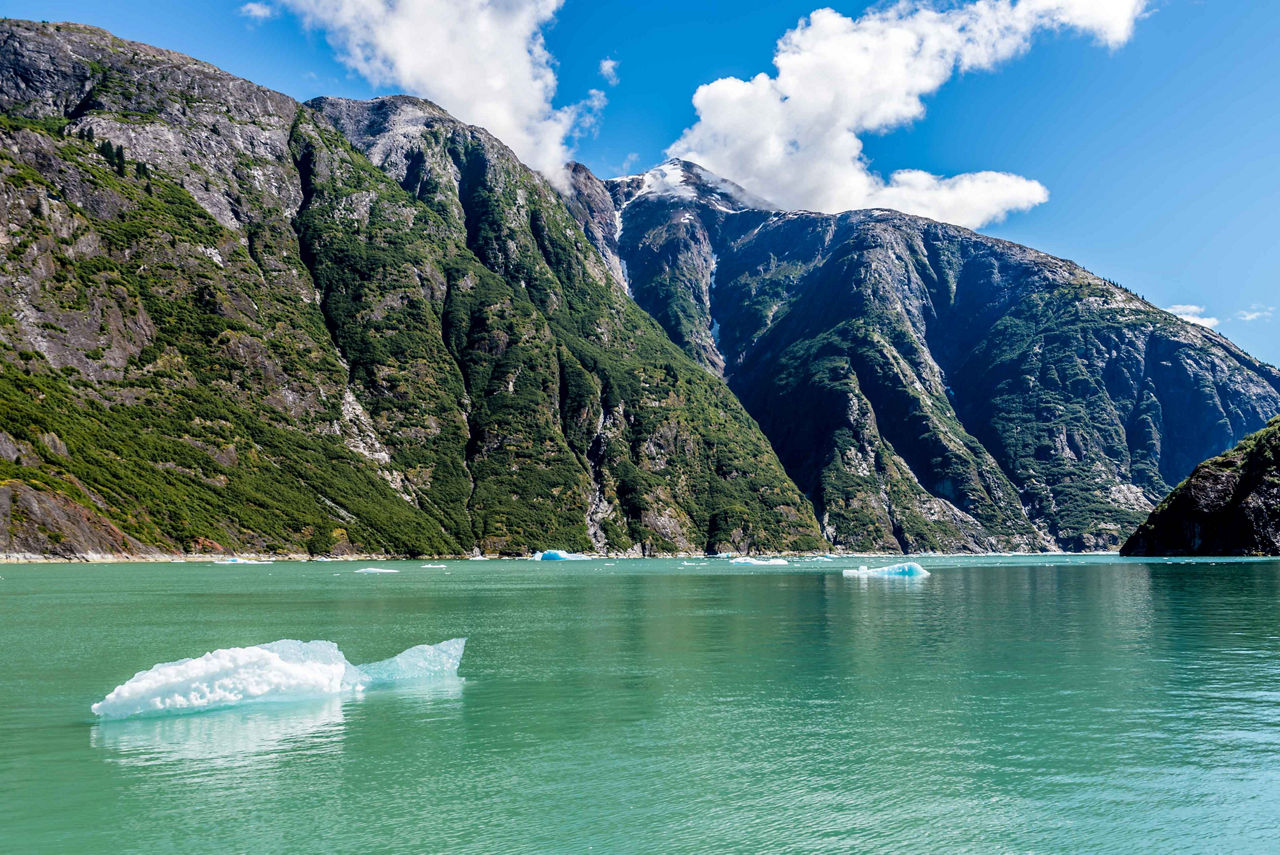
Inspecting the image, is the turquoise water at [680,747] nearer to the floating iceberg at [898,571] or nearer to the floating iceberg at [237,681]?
the floating iceberg at [237,681]

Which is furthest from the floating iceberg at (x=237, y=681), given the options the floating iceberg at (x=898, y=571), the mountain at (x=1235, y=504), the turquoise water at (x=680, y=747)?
the mountain at (x=1235, y=504)

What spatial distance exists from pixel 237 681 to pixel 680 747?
16.5 metres

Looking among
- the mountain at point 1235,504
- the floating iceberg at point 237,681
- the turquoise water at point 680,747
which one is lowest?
the turquoise water at point 680,747

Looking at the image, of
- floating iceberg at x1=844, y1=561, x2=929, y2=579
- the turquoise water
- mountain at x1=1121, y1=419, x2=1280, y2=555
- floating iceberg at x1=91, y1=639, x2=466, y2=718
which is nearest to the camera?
the turquoise water

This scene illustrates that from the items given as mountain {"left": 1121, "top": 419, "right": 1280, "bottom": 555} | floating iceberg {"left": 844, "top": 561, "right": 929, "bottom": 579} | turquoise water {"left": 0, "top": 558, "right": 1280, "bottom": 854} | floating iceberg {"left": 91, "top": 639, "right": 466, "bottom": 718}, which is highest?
mountain {"left": 1121, "top": 419, "right": 1280, "bottom": 555}

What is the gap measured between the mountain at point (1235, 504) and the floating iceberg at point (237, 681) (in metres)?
204

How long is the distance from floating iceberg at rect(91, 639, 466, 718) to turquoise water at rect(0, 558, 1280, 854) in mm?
819

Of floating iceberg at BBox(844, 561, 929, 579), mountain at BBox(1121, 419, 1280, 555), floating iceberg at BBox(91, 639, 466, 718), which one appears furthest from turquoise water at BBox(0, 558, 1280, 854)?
mountain at BBox(1121, 419, 1280, 555)

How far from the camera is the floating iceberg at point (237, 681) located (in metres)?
28.4

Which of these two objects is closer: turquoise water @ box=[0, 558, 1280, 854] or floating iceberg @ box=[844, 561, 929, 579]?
turquoise water @ box=[0, 558, 1280, 854]

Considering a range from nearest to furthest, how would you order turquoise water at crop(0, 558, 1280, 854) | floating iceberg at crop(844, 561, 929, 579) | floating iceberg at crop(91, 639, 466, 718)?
turquoise water at crop(0, 558, 1280, 854) < floating iceberg at crop(91, 639, 466, 718) < floating iceberg at crop(844, 561, 929, 579)

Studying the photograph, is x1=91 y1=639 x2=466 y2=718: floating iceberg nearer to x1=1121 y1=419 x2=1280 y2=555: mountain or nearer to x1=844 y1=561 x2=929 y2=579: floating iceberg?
x1=844 y1=561 x2=929 y2=579: floating iceberg

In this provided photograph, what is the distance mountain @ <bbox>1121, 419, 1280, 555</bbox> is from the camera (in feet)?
584

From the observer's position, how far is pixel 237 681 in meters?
29.9
